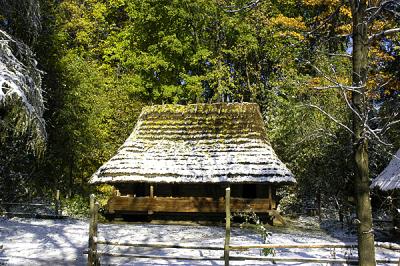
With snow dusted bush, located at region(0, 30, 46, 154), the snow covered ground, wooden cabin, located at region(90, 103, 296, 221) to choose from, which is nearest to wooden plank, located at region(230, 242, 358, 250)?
the snow covered ground

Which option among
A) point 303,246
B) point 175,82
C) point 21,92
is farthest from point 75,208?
point 303,246

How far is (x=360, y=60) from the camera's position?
7.32 metres

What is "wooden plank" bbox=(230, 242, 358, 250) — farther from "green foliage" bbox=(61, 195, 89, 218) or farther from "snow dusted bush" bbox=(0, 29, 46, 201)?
"green foliage" bbox=(61, 195, 89, 218)

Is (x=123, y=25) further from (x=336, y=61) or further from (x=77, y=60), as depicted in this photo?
(x=336, y=61)

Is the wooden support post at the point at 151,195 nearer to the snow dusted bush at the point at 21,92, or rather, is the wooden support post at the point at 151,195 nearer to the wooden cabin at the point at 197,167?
the wooden cabin at the point at 197,167

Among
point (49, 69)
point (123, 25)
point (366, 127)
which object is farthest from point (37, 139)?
point (123, 25)

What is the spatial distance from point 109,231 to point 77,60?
418 inches

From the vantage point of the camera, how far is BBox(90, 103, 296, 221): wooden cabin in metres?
17.5

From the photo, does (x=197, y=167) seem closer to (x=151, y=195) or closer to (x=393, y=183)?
(x=151, y=195)

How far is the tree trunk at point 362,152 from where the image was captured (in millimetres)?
7105

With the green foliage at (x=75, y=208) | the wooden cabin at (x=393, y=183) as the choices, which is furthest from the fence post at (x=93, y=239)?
the green foliage at (x=75, y=208)

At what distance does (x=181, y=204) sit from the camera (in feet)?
59.5

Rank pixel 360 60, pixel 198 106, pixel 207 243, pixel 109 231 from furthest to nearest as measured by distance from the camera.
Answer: pixel 198 106 → pixel 109 231 → pixel 207 243 → pixel 360 60

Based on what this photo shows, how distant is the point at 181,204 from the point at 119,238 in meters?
4.65
